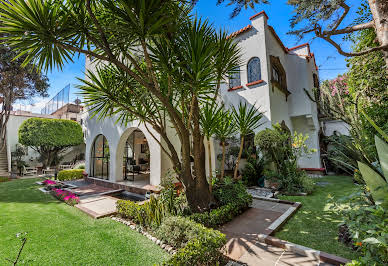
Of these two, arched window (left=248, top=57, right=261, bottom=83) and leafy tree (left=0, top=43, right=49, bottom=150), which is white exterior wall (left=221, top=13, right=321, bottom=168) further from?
leafy tree (left=0, top=43, right=49, bottom=150)

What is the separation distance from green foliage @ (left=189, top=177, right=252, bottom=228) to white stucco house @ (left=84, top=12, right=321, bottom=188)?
3373mm

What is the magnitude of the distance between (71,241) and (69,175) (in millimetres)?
10684

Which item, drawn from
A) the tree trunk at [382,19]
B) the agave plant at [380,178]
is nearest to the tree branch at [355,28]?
the tree trunk at [382,19]

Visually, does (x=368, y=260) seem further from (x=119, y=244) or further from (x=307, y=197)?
(x=307, y=197)

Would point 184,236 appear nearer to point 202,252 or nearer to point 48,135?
point 202,252

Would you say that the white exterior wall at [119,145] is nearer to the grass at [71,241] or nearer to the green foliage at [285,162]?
the grass at [71,241]

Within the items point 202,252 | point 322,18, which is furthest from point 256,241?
point 322,18

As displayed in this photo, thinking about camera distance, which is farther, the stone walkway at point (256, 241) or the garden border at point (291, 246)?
the stone walkway at point (256, 241)

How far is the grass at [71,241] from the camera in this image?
10.9 feet

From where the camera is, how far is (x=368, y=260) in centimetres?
213

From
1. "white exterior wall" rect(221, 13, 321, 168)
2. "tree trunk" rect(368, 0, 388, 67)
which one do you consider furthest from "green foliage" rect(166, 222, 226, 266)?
"white exterior wall" rect(221, 13, 321, 168)

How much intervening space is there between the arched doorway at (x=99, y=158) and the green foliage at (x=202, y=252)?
10801 millimetres

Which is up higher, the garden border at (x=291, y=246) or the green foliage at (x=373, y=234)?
the green foliage at (x=373, y=234)

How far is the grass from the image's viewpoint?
333 cm
